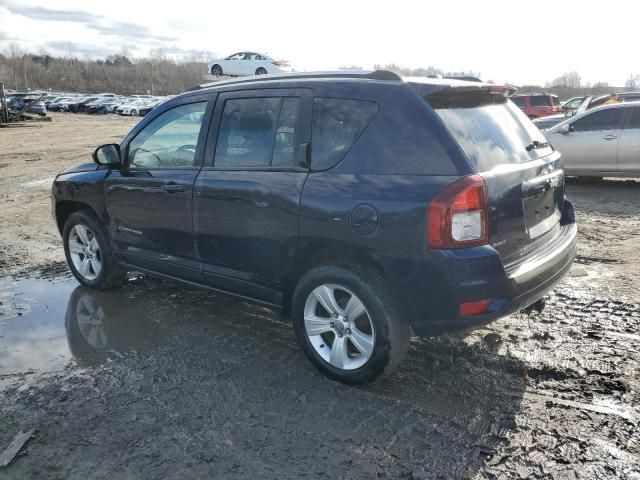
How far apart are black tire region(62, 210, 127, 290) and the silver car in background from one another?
27.0 feet

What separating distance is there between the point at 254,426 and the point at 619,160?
9334 millimetres

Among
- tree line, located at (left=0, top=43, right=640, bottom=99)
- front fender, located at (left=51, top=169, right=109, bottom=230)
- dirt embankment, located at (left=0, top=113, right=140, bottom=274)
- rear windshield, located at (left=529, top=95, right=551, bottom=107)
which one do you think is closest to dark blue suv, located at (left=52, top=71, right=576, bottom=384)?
front fender, located at (left=51, top=169, right=109, bottom=230)

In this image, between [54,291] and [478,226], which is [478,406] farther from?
[54,291]

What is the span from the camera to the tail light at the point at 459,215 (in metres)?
3.11

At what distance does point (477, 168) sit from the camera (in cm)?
323

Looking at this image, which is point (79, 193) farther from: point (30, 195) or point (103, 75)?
point (103, 75)

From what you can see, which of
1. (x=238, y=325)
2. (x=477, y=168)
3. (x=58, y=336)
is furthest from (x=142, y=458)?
(x=477, y=168)

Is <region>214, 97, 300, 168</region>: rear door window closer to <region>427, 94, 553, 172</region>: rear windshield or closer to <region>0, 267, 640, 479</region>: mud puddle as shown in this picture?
<region>427, 94, 553, 172</region>: rear windshield

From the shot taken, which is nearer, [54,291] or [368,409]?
[368,409]

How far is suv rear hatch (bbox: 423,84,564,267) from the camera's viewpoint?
3.29 metres

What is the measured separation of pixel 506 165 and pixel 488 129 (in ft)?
0.92

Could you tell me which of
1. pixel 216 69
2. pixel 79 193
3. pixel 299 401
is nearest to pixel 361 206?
pixel 299 401

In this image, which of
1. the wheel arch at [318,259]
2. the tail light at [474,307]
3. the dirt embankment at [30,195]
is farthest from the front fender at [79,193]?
the tail light at [474,307]

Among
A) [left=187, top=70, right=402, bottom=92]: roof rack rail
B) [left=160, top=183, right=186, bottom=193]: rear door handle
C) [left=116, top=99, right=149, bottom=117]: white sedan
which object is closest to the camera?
[left=187, top=70, right=402, bottom=92]: roof rack rail
